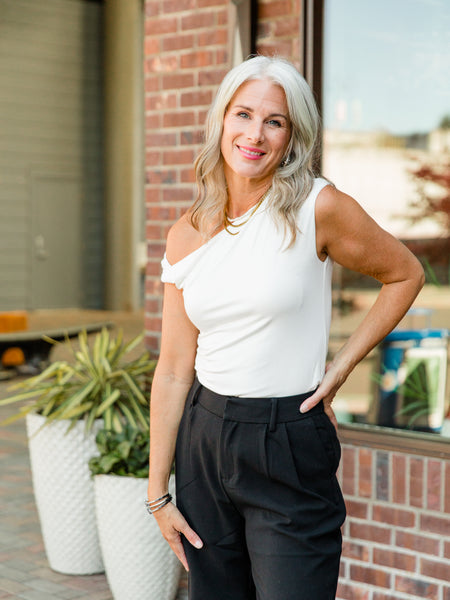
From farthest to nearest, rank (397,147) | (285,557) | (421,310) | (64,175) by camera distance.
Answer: (64,175) < (397,147) < (421,310) < (285,557)

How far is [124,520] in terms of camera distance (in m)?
3.79

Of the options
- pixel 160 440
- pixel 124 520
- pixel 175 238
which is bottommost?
pixel 124 520

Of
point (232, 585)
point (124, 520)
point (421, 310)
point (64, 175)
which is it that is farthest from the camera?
point (64, 175)

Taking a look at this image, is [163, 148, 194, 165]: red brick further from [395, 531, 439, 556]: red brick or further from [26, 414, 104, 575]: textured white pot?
[395, 531, 439, 556]: red brick

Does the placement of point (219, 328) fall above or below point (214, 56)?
below

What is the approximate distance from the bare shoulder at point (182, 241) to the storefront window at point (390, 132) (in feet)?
6.63

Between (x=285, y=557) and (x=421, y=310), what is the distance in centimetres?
229

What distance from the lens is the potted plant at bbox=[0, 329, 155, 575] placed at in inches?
162

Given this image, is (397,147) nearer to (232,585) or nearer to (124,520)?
(124,520)

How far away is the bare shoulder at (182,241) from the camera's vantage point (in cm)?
217

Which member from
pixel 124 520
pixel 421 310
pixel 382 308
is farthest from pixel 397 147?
pixel 382 308

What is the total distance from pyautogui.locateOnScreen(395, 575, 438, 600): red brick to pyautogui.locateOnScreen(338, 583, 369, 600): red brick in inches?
6.3

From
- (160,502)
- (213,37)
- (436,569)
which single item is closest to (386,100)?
(213,37)

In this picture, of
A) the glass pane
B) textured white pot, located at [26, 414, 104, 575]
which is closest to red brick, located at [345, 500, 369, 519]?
textured white pot, located at [26, 414, 104, 575]
